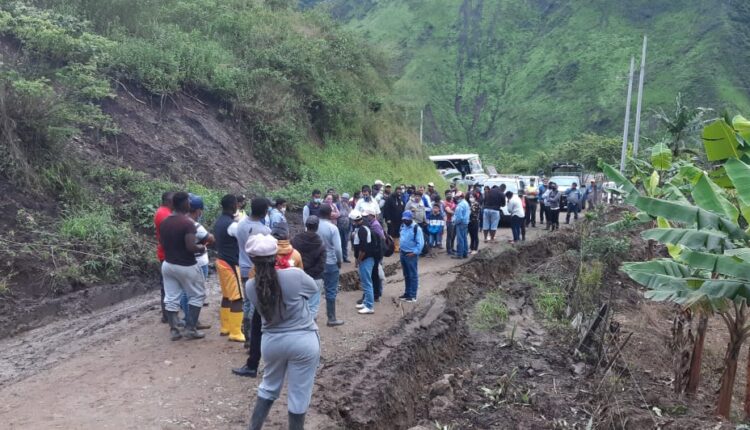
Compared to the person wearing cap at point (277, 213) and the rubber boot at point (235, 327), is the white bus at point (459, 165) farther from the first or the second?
the rubber boot at point (235, 327)

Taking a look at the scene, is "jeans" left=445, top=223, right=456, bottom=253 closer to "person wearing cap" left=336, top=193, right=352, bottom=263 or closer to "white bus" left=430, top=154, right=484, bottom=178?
"person wearing cap" left=336, top=193, right=352, bottom=263

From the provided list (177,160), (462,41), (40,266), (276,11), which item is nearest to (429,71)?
(462,41)

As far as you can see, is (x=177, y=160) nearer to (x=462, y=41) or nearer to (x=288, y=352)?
(x=288, y=352)

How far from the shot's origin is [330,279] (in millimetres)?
8750

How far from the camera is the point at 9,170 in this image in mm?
10430

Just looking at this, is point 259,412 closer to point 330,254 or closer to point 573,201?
point 330,254

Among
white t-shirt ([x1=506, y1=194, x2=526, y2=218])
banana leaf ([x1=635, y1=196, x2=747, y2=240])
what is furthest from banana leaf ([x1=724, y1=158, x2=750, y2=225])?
white t-shirt ([x1=506, y1=194, x2=526, y2=218])

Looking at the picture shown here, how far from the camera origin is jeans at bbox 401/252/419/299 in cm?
1023

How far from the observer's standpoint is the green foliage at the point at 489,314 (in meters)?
9.98

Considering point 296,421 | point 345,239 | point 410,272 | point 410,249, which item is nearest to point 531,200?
point 345,239

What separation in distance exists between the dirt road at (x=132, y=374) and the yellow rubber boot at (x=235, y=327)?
0.11 metres

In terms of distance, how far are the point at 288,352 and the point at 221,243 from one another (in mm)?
3059

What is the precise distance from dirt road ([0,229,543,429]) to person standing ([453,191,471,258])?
536cm

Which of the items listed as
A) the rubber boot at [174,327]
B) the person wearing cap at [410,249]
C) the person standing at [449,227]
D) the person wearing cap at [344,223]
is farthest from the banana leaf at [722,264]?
the person standing at [449,227]
